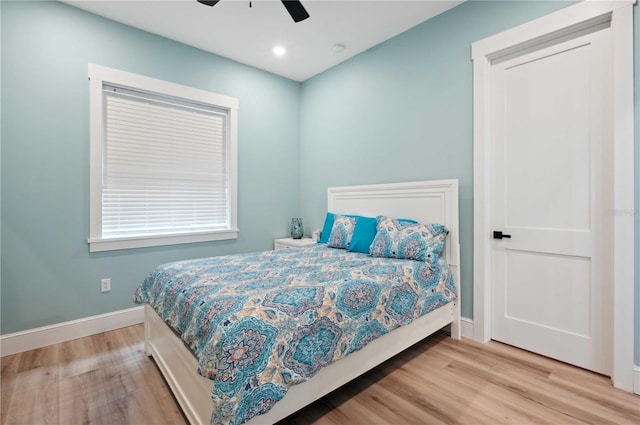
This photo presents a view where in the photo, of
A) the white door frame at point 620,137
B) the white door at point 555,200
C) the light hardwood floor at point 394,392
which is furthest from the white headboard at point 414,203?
the white door frame at point 620,137

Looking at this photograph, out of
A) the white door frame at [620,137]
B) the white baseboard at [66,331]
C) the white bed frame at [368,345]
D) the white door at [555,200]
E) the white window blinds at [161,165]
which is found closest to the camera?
the white bed frame at [368,345]

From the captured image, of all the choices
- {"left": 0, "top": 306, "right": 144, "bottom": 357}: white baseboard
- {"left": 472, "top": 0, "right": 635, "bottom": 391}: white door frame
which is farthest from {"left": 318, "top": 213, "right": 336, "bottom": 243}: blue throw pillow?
{"left": 472, "top": 0, "right": 635, "bottom": 391}: white door frame

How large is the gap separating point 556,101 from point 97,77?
3792mm

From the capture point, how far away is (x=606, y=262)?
1946 millimetres

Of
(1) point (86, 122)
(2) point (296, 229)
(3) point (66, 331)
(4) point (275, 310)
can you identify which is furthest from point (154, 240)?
(4) point (275, 310)

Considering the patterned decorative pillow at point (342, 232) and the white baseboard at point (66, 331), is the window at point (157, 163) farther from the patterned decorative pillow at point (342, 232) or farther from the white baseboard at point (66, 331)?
the patterned decorative pillow at point (342, 232)

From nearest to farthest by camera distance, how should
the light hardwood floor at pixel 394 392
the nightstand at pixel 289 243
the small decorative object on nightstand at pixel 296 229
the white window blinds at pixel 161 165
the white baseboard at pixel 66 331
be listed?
1. the light hardwood floor at pixel 394 392
2. the white baseboard at pixel 66 331
3. the white window blinds at pixel 161 165
4. the nightstand at pixel 289 243
5. the small decorative object on nightstand at pixel 296 229

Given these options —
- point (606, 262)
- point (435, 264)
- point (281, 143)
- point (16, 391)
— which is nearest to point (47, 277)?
point (16, 391)

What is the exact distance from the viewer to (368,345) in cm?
179

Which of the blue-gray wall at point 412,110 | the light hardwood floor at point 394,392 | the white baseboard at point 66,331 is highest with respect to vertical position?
the blue-gray wall at point 412,110

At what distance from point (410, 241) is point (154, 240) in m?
2.52

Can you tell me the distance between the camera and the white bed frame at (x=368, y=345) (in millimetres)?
1446

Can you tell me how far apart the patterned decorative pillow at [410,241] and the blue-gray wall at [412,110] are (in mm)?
292

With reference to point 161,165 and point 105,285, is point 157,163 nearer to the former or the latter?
point 161,165
